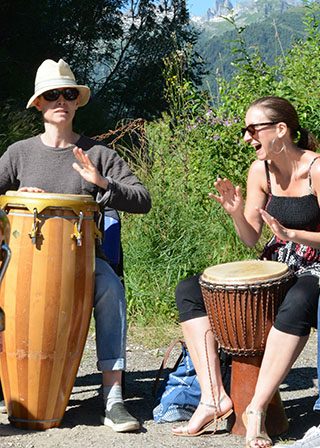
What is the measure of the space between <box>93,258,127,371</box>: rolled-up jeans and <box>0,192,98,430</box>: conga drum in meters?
0.11

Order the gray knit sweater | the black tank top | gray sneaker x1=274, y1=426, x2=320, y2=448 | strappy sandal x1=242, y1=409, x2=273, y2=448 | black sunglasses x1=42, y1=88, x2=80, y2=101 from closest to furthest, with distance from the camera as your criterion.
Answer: gray sneaker x1=274, y1=426, x2=320, y2=448 < strappy sandal x1=242, y1=409, x2=273, y2=448 < the black tank top < the gray knit sweater < black sunglasses x1=42, y1=88, x2=80, y2=101

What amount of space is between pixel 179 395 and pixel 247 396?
36 cm

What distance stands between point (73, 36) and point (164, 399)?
15884 millimetres

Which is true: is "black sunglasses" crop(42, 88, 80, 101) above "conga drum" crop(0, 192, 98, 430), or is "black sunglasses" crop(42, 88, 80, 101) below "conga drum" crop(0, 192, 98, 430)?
above

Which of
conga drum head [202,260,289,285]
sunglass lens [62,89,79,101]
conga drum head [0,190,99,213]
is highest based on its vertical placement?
sunglass lens [62,89,79,101]

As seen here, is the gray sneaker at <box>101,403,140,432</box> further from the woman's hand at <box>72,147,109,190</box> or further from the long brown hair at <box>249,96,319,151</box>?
the long brown hair at <box>249,96,319,151</box>

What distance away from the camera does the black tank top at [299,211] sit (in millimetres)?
3980

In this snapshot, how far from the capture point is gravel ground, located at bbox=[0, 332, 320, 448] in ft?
12.3

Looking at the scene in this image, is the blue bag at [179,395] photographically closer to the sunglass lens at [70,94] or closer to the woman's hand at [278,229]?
the woman's hand at [278,229]

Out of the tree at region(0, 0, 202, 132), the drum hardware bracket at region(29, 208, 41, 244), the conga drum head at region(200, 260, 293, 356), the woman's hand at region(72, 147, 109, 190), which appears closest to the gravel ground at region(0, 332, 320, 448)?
the conga drum head at region(200, 260, 293, 356)

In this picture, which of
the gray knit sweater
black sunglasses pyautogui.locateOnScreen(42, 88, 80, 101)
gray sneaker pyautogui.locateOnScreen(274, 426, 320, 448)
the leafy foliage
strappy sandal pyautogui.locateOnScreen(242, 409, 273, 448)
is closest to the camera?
gray sneaker pyautogui.locateOnScreen(274, 426, 320, 448)

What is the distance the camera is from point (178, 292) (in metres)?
4.04

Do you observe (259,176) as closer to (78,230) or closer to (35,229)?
(78,230)

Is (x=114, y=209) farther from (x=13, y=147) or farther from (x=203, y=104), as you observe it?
(x=203, y=104)
